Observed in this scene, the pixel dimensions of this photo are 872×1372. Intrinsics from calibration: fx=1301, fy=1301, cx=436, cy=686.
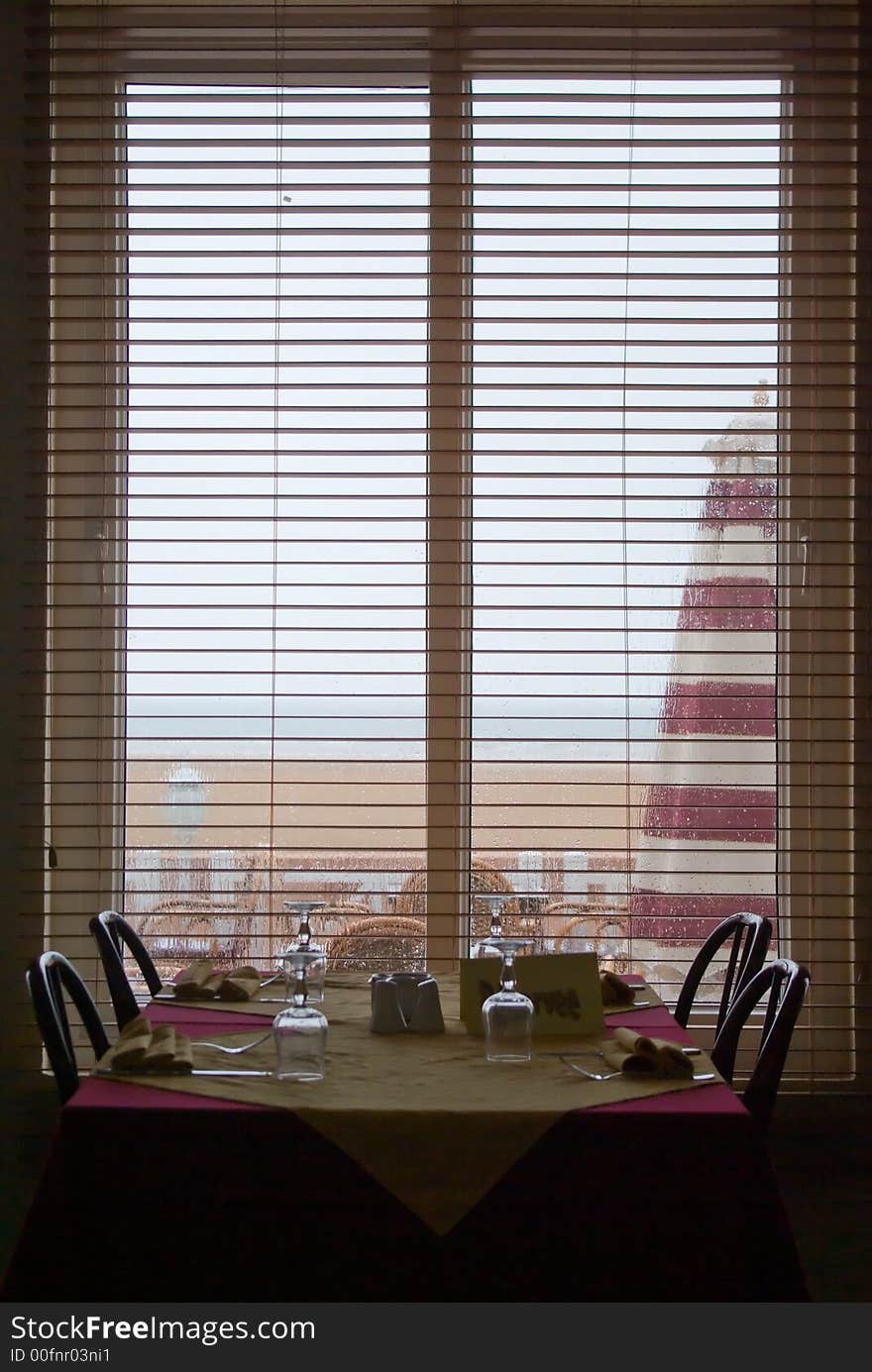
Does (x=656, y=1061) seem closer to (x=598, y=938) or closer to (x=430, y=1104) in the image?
(x=430, y=1104)

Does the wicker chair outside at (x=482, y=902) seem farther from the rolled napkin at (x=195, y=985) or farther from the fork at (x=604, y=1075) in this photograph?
the fork at (x=604, y=1075)

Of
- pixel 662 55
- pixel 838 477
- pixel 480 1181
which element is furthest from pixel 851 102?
pixel 480 1181

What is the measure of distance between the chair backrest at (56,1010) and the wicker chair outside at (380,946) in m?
0.91

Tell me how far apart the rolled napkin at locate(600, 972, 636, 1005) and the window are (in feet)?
2.12

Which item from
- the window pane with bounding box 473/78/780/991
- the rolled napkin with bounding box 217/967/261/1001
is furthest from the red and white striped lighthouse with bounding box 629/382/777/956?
the rolled napkin with bounding box 217/967/261/1001

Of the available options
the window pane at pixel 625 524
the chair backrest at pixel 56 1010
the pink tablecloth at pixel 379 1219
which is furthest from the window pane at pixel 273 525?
the pink tablecloth at pixel 379 1219

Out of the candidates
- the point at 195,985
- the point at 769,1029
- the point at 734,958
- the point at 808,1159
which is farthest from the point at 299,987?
the point at 808,1159

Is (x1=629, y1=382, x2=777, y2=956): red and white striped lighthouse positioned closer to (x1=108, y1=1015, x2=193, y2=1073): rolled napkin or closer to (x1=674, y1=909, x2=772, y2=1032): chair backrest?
(x1=674, y1=909, x2=772, y2=1032): chair backrest

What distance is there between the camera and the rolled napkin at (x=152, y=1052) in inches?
70.9

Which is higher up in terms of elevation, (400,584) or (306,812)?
(400,584)

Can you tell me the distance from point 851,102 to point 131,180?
1.75 meters

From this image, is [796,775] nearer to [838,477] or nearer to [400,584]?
[838,477]
